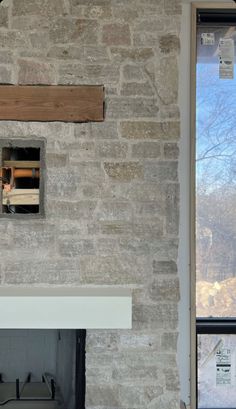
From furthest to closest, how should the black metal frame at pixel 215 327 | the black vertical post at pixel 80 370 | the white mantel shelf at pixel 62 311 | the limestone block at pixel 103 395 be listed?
1. the black metal frame at pixel 215 327
2. the limestone block at pixel 103 395
3. the black vertical post at pixel 80 370
4. the white mantel shelf at pixel 62 311

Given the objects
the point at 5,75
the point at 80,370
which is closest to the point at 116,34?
the point at 5,75

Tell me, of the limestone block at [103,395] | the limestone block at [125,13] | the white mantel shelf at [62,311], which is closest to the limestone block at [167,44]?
the limestone block at [125,13]

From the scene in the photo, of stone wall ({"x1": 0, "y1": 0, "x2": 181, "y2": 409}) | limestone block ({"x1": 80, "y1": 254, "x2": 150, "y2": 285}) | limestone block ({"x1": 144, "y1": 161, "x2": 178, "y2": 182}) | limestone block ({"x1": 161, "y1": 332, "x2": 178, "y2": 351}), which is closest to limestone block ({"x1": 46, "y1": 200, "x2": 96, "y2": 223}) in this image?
stone wall ({"x1": 0, "y1": 0, "x2": 181, "y2": 409})

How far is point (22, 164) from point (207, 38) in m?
1.43

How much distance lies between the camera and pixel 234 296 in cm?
311

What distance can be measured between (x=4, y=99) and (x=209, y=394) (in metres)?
2.27

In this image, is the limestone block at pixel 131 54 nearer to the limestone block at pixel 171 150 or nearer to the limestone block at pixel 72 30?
the limestone block at pixel 72 30

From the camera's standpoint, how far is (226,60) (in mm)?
3094

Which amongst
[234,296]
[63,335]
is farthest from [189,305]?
[63,335]

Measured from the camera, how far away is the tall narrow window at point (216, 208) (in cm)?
310

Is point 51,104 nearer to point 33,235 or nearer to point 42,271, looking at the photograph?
point 33,235

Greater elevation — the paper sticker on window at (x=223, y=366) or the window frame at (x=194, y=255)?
the window frame at (x=194, y=255)

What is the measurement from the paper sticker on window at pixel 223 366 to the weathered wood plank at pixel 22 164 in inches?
65.7

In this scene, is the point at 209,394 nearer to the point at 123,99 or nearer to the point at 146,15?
the point at 123,99
